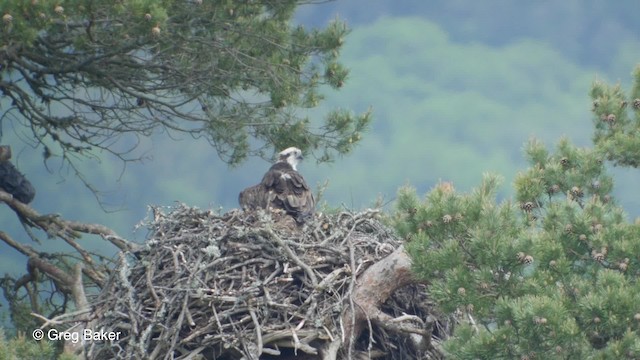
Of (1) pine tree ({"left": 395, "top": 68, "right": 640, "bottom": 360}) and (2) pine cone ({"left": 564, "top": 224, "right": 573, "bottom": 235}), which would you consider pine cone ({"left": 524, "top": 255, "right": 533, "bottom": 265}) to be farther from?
(2) pine cone ({"left": 564, "top": 224, "right": 573, "bottom": 235})

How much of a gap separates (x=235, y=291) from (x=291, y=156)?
294cm

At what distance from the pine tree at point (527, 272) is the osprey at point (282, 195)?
2.40 m

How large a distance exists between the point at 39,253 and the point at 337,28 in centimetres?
346

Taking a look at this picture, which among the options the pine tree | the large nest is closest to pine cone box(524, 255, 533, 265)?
the pine tree

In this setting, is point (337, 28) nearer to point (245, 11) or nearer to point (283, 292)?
point (245, 11)

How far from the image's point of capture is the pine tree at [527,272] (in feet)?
23.1

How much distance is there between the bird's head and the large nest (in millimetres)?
1913

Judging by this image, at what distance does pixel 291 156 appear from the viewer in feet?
37.1

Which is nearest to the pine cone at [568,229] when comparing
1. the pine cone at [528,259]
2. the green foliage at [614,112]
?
the pine cone at [528,259]

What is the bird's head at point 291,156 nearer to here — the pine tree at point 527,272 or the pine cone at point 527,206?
the pine cone at point 527,206

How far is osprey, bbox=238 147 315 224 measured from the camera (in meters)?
9.93

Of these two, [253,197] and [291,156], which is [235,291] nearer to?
→ [253,197]

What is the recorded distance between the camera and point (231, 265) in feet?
29.1

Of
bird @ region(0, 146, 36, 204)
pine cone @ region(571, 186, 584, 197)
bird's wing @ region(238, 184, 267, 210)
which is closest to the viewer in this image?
pine cone @ region(571, 186, 584, 197)
